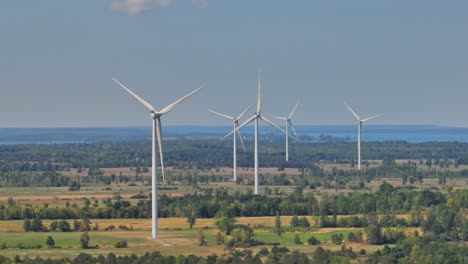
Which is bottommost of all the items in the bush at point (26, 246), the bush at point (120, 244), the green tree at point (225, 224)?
the bush at point (26, 246)

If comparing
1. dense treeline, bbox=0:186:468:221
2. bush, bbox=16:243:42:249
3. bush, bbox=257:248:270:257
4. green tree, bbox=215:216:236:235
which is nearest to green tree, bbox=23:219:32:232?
dense treeline, bbox=0:186:468:221

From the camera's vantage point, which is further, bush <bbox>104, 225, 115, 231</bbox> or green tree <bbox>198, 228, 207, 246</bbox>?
bush <bbox>104, 225, 115, 231</bbox>

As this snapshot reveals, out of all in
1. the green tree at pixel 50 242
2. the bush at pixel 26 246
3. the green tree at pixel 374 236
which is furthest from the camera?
the green tree at pixel 374 236

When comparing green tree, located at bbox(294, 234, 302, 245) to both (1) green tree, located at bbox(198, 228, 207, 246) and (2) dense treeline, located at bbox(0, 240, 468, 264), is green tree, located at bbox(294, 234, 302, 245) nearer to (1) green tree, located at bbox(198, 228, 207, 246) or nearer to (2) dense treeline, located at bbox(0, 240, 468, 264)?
(1) green tree, located at bbox(198, 228, 207, 246)

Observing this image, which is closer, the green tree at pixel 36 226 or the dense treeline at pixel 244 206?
the green tree at pixel 36 226

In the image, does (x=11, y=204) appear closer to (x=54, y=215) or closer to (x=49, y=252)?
(x=54, y=215)

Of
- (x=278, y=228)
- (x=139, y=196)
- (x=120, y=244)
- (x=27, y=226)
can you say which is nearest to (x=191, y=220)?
(x=278, y=228)

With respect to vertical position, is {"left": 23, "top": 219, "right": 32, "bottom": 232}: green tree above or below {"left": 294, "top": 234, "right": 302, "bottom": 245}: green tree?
above

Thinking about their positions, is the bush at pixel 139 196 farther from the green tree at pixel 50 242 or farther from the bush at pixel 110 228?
the green tree at pixel 50 242

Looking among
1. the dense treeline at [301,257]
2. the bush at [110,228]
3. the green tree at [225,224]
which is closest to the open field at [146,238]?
the green tree at [225,224]
